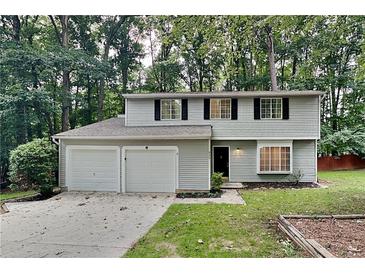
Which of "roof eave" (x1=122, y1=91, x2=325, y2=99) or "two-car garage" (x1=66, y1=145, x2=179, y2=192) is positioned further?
"roof eave" (x1=122, y1=91, x2=325, y2=99)

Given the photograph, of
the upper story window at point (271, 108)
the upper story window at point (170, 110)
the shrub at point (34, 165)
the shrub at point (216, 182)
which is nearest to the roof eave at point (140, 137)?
the shrub at point (34, 165)

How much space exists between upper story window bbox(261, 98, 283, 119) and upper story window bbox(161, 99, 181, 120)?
274 centimetres

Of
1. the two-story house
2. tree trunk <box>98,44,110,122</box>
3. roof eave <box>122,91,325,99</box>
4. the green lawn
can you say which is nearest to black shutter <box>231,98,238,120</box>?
the two-story house

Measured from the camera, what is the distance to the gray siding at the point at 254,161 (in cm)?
838

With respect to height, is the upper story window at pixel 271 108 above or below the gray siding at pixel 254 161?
above

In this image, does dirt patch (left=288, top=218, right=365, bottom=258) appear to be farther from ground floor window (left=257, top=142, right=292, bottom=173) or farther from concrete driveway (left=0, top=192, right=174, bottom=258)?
ground floor window (left=257, top=142, right=292, bottom=173)

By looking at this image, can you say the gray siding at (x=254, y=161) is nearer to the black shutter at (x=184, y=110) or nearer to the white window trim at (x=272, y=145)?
the white window trim at (x=272, y=145)

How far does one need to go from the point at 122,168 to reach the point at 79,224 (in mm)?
2761

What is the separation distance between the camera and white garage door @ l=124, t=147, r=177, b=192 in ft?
23.1

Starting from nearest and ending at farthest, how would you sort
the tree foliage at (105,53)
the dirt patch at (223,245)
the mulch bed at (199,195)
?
the dirt patch at (223,245)
the tree foliage at (105,53)
the mulch bed at (199,195)

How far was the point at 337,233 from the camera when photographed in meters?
3.51

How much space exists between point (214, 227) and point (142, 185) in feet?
11.2

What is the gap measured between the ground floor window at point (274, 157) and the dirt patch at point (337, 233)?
431 cm
